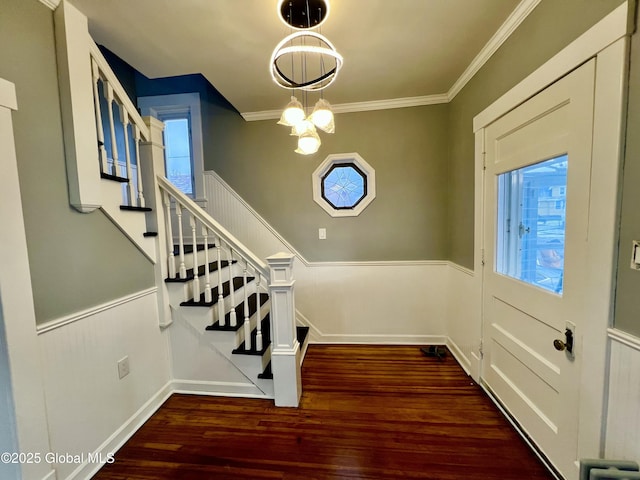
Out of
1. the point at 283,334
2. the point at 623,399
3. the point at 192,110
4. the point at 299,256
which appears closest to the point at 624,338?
the point at 623,399

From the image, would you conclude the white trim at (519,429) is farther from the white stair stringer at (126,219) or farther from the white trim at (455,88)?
the white stair stringer at (126,219)

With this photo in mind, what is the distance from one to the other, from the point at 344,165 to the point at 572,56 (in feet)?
6.27

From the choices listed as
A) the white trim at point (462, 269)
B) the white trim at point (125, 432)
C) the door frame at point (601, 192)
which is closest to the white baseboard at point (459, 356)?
the white trim at point (462, 269)

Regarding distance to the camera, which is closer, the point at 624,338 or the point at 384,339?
the point at 624,338

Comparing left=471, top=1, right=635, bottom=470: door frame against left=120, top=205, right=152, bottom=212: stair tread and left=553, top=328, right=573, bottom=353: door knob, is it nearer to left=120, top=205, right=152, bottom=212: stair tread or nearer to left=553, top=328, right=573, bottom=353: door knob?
left=553, top=328, right=573, bottom=353: door knob

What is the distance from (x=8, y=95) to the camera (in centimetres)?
114

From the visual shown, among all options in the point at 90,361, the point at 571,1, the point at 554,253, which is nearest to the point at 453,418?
the point at 554,253

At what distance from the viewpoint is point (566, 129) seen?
127cm

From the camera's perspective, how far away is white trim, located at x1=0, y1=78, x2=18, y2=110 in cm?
111

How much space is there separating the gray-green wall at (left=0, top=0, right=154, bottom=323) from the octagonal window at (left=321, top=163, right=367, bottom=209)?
6.69 feet

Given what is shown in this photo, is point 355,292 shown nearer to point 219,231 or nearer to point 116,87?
point 219,231

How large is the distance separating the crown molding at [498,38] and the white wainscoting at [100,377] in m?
2.94

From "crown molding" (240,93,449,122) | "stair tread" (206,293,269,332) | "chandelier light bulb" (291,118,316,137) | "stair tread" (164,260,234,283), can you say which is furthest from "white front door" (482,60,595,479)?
"stair tread" (164,260,234,283)

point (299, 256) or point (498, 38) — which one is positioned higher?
point (498, 38)
